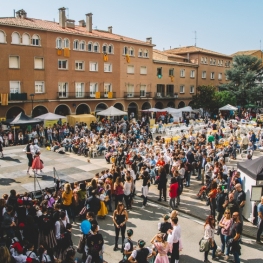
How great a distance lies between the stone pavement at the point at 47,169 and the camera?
15711mm

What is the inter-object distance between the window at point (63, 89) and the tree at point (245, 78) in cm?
2802

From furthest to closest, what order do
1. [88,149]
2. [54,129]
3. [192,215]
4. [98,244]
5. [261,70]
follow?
[261,70] → [54,129] → [88,149] → [192,215] → [98,244]

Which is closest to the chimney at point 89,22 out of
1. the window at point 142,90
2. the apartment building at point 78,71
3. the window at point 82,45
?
the apartment building at point 78,71

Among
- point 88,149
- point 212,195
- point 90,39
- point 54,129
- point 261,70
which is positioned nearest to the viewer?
point 212,195

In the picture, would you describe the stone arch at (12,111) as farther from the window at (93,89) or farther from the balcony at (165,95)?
the balcony at (165,95)

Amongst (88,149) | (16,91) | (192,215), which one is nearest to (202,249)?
(192,215)

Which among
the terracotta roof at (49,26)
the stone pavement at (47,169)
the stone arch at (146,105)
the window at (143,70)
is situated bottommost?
the stone pavement at (47,169)

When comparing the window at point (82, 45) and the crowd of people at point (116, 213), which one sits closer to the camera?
the crowd of people at point (116, 213)

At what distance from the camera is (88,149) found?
2269 cm

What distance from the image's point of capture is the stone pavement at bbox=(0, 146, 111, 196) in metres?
15.7

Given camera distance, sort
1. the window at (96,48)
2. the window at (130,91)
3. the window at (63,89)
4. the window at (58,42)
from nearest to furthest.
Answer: the window at (58,42), the window at (63,89), the window at (96,48), the window at (130,91)

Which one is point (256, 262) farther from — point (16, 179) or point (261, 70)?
point (261, 70)

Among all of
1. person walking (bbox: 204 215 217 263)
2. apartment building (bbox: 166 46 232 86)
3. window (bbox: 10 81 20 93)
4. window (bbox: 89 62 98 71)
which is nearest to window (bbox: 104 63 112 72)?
window (bbox: 89 62 98 71)

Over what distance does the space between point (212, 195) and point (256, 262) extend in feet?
9.11
